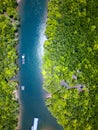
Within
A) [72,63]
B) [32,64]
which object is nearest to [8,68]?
[32,64]

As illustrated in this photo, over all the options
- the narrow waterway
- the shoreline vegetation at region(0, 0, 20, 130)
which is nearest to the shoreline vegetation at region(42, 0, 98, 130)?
the narrow waterway

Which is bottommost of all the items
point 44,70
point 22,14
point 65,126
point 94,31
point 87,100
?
point 65,126

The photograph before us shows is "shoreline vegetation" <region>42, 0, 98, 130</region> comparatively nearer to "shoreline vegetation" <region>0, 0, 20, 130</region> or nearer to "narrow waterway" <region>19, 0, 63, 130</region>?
"narrow waterway" <region>19, 0, 63, 130</region>

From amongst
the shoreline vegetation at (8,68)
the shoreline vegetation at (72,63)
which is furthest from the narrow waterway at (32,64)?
the shoreline vegetation at (72,63)

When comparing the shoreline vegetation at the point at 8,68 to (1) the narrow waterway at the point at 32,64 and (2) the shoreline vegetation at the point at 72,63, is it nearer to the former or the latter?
(1) the narrow waterway at the point at 32,64

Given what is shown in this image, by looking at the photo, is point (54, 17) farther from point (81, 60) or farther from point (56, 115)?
point (56, 115)

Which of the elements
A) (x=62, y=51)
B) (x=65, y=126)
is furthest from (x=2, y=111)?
(x=62, y=51)
